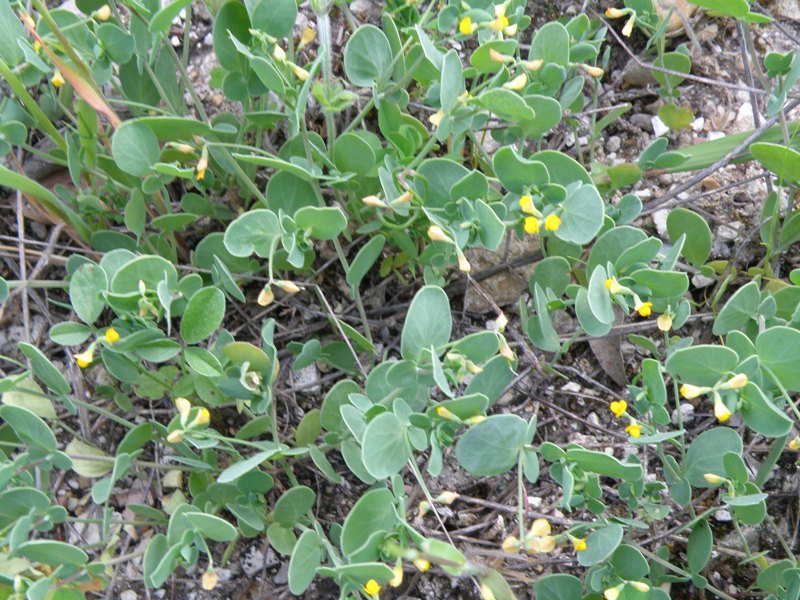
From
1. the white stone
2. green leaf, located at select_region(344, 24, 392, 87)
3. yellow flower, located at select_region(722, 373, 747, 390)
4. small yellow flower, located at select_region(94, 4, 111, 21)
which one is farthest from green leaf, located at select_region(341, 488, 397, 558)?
the white stone

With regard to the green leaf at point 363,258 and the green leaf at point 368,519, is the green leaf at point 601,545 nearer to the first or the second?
the green leaf at point 368,519

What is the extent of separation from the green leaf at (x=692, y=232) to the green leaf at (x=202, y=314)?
1.09 meters

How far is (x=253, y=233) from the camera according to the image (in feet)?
4.79

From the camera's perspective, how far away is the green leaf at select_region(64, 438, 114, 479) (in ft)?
5.53

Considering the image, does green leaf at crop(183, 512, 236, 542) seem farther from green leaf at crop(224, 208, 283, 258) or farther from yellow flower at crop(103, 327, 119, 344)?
green leaf at crop(224, 208, 283, 258)

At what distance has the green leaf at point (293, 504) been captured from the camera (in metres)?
1.63

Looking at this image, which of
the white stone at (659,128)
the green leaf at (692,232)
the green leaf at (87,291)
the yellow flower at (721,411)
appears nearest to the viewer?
the yellow flower at (721,411)

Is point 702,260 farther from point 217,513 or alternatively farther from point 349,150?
point 217,513

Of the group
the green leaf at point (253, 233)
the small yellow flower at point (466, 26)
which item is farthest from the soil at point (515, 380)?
the small yellow flower at point (466, 26)

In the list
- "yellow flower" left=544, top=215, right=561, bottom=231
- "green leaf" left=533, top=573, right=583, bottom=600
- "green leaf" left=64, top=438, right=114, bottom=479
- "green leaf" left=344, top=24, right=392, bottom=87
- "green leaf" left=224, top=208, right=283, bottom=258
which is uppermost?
"green leaf" left=344, top=24, right=392, bottom=87

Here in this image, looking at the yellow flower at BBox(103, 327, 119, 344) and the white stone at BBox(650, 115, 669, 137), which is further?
the white stone at BBox(650, 115, 669, 137)

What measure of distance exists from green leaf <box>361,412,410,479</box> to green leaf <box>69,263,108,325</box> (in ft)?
1.99

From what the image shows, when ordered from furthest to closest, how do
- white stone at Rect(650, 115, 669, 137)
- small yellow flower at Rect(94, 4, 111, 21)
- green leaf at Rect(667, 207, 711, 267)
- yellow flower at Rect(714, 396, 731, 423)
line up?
white stone at Rect(650, 115, 669, 137) < green leaf at Rect(667, 207, 711, 267) < small yellow flower at Rect(94, 4, 111, 21) < yellow flower at Rect(714, 396, 731, 423)

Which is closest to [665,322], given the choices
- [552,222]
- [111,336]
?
[552,222]
